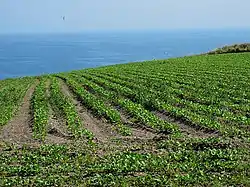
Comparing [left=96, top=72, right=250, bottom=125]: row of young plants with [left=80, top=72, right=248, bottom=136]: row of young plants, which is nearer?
[left=80, top=72, right=248, bottom=136]: row of young plants

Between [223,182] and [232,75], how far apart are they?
2227 centimetres

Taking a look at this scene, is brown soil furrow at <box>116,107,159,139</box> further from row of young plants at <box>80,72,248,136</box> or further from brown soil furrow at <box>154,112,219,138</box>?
row of young plants at <box>80,72,248,136</box>

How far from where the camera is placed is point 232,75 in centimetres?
3212

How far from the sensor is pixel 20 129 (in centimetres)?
1906

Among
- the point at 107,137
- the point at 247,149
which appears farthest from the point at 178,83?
the point at 247,149

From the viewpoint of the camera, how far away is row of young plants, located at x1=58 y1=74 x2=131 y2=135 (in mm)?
18231

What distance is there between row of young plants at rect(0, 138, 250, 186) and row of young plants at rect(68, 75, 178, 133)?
8.09 ft

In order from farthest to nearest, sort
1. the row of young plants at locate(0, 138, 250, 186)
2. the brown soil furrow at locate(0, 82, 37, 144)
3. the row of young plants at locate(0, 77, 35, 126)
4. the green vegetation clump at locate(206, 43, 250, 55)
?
the green vegetation clump at locate(206, 43, 250, 55), the row of young plants at locate(0, 77, 35, 126), the brown soil furrow at locate(0, 82, 37, 144), the row of young plants at locate(0, 138, 250, 186)

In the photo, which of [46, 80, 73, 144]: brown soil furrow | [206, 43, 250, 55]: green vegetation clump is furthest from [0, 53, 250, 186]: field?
[206, 43, 250, 55]: green vegetation clump

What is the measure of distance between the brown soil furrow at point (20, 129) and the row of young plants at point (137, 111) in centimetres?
483

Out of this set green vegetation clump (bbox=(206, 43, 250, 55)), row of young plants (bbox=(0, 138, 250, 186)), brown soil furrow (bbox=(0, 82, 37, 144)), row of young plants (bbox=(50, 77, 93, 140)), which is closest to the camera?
row of young plants (bbox=(0, 138, 250, 186))

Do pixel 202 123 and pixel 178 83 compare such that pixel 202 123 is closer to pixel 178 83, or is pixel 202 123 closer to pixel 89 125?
pixel 89 125

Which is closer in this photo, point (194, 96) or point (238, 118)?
point (238, 118)

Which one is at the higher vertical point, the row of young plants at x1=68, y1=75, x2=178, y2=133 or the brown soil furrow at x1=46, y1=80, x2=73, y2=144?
the row of young plants at x1=68, y1=75, x2=178, y2=133
